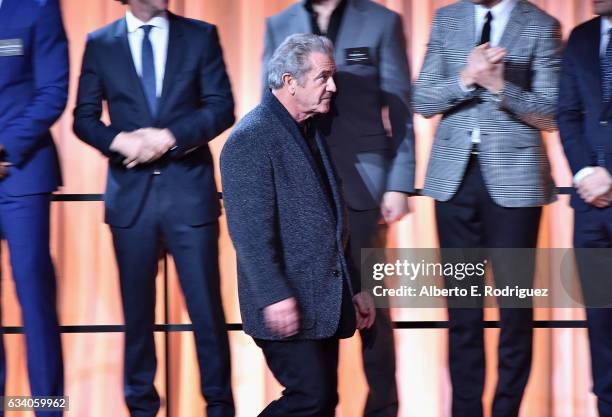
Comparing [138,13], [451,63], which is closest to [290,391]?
[451,63]

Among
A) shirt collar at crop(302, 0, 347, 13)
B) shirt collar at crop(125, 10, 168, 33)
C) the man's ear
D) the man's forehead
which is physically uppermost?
shirt collar at crop(302, 0, 347, 13)

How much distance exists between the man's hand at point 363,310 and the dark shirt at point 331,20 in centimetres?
90

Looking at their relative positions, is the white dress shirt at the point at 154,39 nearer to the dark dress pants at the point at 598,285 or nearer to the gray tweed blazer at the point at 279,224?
the gray tweed blazer at the point at 279,224

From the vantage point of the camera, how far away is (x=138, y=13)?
335 centimetres

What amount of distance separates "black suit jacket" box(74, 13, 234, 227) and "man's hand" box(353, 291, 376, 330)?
Answer: 653 millimetres

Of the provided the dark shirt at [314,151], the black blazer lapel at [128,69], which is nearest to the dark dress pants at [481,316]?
the dark shirt at [314,151]

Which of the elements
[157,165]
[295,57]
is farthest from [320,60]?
[157,165]

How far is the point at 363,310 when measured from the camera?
2.91m

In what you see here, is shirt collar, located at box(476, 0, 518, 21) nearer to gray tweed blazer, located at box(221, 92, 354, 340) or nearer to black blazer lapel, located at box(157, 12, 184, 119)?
gray tweed blazer, located at box(221, 92, 354, 340)

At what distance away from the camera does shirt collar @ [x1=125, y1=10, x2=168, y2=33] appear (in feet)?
11.0

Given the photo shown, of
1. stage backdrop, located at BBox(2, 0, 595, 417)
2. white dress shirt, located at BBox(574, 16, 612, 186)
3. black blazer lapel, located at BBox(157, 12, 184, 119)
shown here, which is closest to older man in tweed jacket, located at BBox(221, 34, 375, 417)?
black blazer lapel, located at BBox(157, 12, 184, 119)

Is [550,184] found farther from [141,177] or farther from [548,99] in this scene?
[141,177]

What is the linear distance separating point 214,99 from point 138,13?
1.28 feet

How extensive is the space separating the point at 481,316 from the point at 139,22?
58.7 inches
